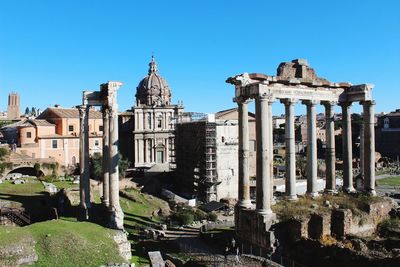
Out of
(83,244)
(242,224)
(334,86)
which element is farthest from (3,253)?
(334,86)

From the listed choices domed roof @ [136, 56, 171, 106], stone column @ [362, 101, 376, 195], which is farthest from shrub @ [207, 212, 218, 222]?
domed roof @ [136, 56, 171, 106]

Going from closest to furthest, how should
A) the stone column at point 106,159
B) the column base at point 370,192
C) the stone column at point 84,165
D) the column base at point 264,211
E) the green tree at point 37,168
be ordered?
the column base at point 264,211, the stone column at point 106,159, the column base at point 370,192, the stone column at point 84,165, the green tree at point 37,168

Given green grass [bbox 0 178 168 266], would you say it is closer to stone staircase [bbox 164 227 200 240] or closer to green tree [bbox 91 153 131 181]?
stone staircase [bbox 164 227 200 240]

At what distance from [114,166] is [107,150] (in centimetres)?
119

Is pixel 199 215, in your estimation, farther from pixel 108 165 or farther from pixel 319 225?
pixel 319 225

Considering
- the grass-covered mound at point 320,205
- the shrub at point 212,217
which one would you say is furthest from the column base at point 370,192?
the shrub at point 212,217

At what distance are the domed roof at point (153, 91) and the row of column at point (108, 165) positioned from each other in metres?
31.9

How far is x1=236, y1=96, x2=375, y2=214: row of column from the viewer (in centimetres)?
1895

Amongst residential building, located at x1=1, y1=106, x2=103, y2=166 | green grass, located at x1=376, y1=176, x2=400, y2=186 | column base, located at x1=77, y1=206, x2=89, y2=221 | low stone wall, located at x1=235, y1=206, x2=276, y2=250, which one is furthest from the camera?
green grass, located at x1=376, y1=176, x2=400, y2=186

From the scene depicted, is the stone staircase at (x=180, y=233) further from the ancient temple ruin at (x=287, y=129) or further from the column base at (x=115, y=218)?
the ancient temple ruin at (x=287, y=129)

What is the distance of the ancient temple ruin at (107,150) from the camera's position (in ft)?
72.9

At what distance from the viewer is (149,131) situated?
54625mm

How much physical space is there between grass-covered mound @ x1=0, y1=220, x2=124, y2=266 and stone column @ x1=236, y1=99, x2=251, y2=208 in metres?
6.52

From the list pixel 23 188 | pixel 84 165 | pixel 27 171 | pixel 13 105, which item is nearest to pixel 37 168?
pixel 27 171
